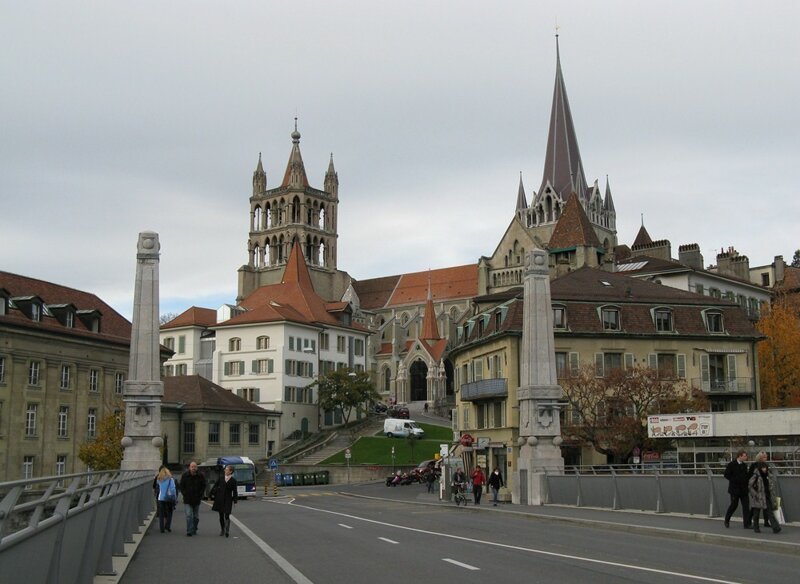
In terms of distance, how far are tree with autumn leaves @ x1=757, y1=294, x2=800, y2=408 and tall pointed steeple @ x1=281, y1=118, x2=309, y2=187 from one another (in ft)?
322

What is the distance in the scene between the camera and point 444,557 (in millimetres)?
15305

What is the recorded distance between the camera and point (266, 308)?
→ 9362cm

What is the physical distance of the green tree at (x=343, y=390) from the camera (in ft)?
290

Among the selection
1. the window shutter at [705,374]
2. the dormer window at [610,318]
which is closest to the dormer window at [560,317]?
the dormer window at [610,318]

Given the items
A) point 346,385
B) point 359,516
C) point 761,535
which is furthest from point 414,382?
point 761,535

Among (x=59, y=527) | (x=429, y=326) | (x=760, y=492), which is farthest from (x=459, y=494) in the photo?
(x=429, y=326)

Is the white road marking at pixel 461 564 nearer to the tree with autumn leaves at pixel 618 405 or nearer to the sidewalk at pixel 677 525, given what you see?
the sidewalk at pixel 677 525

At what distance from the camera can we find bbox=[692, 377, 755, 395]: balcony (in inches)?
2119

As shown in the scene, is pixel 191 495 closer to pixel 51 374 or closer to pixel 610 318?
pixel 51 374

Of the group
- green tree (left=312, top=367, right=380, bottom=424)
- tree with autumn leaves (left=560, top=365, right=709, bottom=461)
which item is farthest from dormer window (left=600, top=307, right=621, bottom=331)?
green tree (left=312, top=367, right=380, bottom=424)

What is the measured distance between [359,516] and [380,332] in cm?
11580

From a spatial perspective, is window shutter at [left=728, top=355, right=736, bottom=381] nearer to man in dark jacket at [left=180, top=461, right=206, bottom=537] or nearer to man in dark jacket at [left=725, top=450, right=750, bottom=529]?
man in dark jacket at [left=725, top=450, right=750, bottom=529]

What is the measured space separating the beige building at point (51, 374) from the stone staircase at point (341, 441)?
21311mm

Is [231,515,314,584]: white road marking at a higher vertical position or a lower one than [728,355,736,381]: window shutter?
lower
